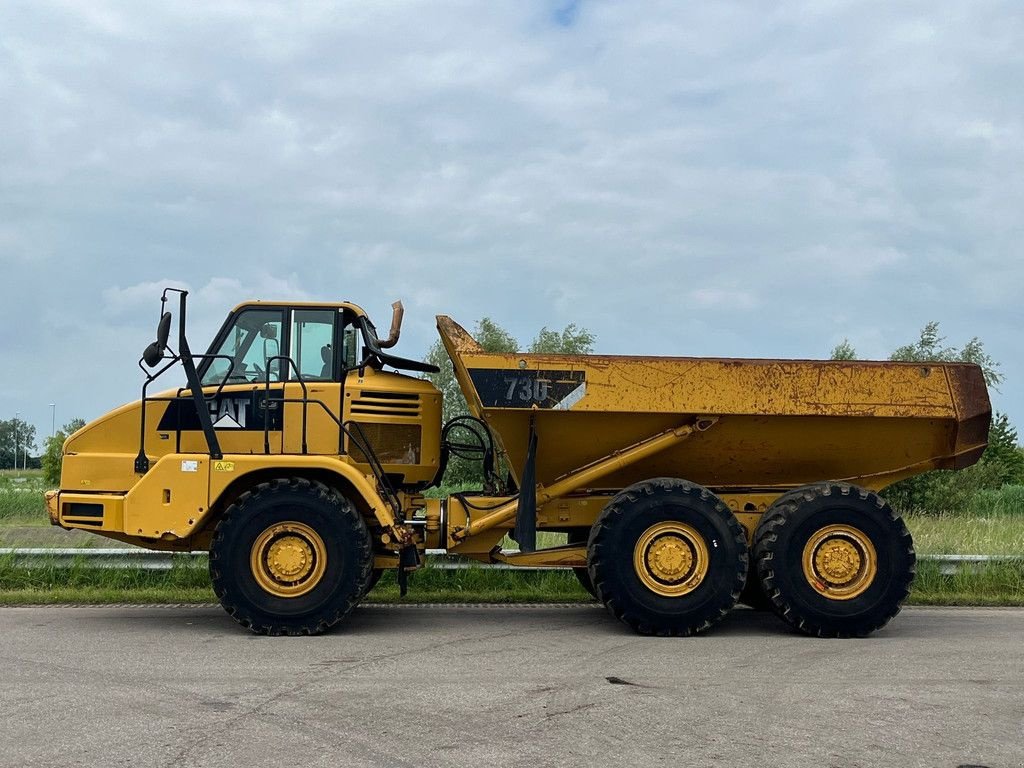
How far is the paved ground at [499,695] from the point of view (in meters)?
5.21

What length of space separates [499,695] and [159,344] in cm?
427

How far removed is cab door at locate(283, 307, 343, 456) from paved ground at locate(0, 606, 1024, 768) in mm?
1641

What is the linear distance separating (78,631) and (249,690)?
2.96 metres

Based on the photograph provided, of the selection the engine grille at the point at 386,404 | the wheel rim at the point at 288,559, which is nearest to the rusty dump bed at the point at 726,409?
the engine grille at the point at 386,404

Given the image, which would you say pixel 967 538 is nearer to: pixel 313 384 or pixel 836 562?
pixel 836 562

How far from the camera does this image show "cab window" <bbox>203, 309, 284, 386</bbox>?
30.8 ft

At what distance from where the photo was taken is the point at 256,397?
9344 millimetres

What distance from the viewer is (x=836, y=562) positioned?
8992 mm

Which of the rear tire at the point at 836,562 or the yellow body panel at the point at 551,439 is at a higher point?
the yellow body panel at the point at 551,439

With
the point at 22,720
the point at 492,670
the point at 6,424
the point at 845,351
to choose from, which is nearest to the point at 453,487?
the point at 845,351

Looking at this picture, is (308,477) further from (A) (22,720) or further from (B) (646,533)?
(A) (22,720)

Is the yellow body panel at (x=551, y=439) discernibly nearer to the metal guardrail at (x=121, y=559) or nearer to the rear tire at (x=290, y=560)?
the rear tire at (x=290, y=560)

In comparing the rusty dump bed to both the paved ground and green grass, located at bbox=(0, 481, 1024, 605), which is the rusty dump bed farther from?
green grass, located at bbox=(0, 481, 1024, 605)

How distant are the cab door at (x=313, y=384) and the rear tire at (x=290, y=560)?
0.69 metres
